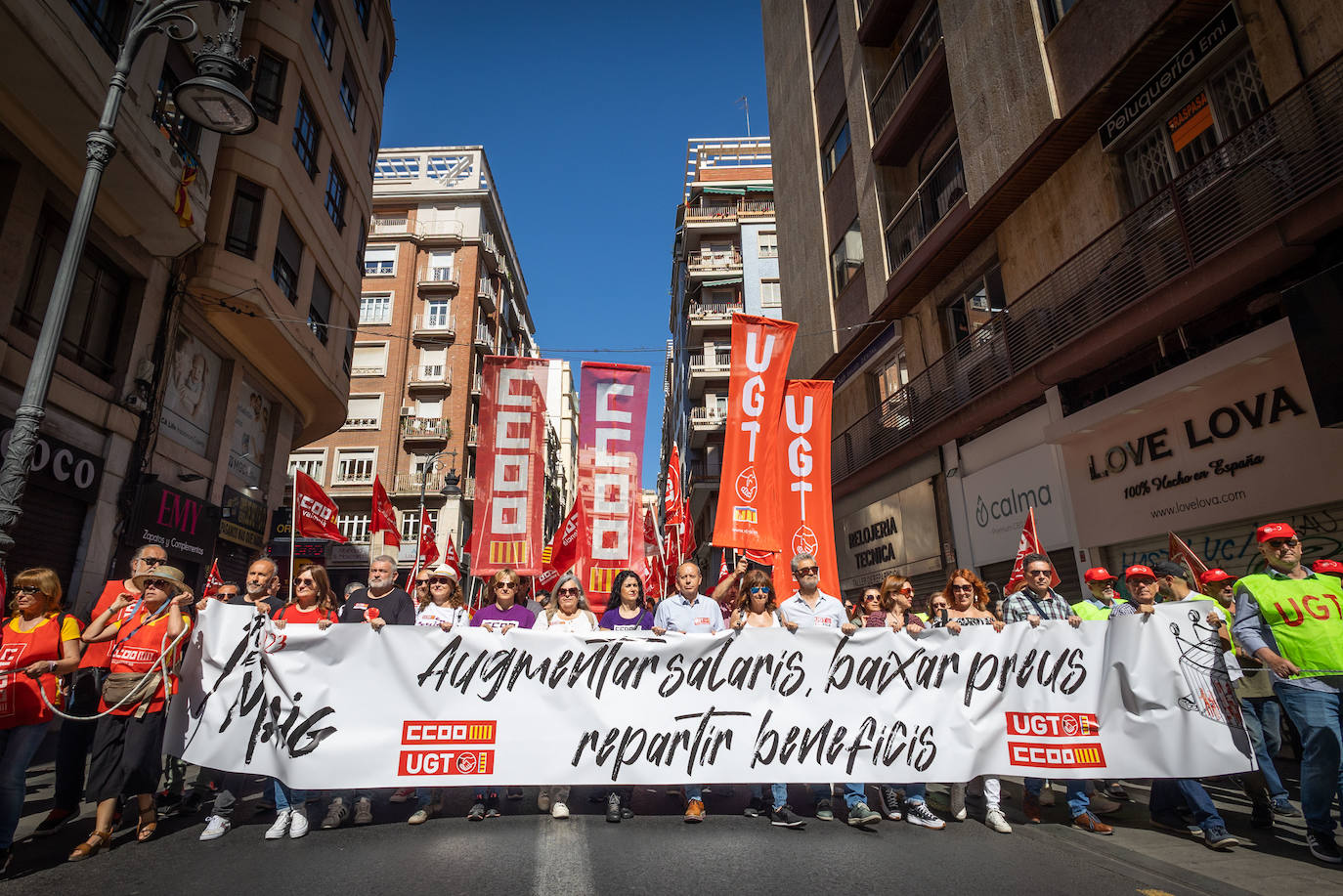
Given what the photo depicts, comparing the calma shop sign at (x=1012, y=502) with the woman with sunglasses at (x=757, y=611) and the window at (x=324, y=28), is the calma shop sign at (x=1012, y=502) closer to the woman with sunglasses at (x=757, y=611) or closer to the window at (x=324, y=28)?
the woman with sunglasses at (x=757, y=611)

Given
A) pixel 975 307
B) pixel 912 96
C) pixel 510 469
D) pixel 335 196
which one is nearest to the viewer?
pixel 510 469

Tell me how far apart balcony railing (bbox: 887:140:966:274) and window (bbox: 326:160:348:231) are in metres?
13.3

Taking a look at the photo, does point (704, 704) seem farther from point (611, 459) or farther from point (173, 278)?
point (173, 278)

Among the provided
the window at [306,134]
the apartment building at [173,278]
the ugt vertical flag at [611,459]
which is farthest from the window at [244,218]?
the ugt vertical flag at [611,459]

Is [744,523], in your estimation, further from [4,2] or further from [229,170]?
[229,170]

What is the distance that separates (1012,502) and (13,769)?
1304 centimetres

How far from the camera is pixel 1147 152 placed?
33.5 ft

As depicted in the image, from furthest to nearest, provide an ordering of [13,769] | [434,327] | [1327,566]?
[434,327] < [1327,566] < [13,769]

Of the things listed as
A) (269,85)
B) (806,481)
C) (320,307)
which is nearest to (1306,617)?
(806,481)

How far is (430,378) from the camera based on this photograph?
3759 centimetres

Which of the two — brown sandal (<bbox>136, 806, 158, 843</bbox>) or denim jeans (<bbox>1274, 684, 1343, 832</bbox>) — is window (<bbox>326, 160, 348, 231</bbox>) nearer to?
brown sandal (<bbox>136, 806, 158, 843</bbox>)

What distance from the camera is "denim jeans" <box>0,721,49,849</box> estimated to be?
3.89m

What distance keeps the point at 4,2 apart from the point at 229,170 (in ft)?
19.6

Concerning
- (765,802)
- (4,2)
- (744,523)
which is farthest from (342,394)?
(765,802)
